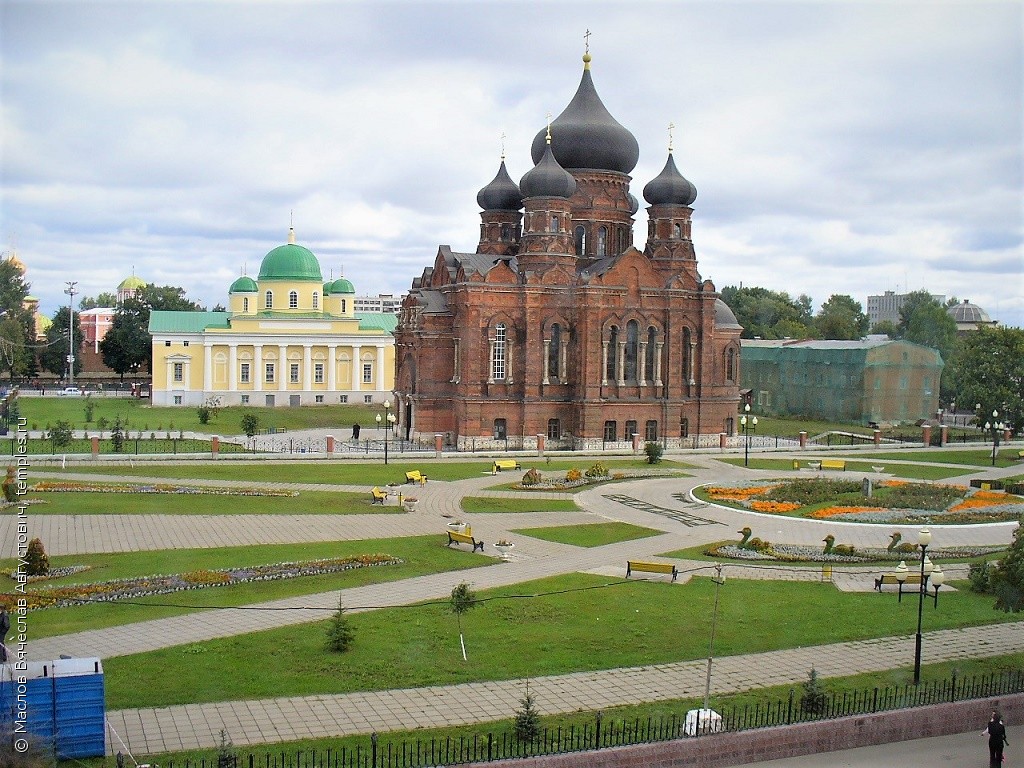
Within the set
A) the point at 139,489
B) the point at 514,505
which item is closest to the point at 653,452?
the point at 514,505

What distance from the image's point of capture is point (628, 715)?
53.7ft

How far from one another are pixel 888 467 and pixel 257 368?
51.2 metres

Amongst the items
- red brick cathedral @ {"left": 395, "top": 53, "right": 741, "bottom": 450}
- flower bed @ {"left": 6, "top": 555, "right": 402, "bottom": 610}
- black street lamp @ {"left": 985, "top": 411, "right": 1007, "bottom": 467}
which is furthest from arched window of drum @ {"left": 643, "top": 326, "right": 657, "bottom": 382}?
flower bed @ {"left": 6, "top": 555, "right": 402, "bottom": 610}

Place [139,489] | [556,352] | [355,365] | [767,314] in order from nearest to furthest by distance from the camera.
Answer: [139,489] → [556,352] → [355,365] → [767,314]

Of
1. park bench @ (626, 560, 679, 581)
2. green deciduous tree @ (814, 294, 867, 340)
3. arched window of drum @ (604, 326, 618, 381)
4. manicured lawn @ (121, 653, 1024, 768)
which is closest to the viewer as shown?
manicured lawn @ (121, 653, 1024, 768)

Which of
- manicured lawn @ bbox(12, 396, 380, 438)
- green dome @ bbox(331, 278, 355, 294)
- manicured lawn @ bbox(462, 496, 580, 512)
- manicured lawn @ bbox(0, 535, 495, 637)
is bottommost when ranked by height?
manicured lawn @ bbox(0, 535, 495, 637)

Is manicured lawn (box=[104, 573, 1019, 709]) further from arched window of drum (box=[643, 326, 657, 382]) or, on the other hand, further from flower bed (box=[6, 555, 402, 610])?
arched window of drum (box=[643, 326, 657, 382])

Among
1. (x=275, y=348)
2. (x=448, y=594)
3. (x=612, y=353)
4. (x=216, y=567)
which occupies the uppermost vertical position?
(x=275, y=348)

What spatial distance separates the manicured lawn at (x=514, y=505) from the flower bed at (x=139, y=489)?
666cm

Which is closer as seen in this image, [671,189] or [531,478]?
[531,478]

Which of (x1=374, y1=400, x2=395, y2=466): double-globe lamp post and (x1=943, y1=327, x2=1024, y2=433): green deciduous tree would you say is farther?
(x1=943, y1=327, x2=1024, y2=433): green deciduous tree

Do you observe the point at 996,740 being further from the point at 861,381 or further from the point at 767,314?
the point at 767,314

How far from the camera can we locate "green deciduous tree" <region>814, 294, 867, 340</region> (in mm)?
106812

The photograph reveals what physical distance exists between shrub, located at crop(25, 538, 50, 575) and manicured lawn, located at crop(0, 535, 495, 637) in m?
0.46
